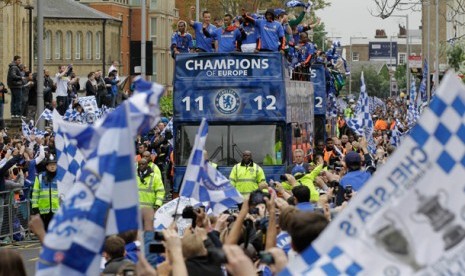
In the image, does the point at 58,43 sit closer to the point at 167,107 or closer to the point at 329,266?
the point at 167,107

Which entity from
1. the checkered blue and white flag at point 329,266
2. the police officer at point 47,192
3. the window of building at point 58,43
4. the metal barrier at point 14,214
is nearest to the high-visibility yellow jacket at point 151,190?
the police officer at point 47,192

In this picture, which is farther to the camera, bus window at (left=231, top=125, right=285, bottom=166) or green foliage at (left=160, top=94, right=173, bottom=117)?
green foliage at (left=160, top=94, right=173, bottom=117)

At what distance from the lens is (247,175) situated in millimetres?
24484

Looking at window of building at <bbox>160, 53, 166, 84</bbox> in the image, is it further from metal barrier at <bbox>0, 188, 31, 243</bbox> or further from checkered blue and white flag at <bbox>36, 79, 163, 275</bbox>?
checkered blue and white flag at <bbox>36, 79, 163, 275</bbox>

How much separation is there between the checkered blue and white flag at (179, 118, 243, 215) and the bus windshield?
1188 centimetres

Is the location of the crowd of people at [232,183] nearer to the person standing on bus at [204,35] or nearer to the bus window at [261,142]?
the person standing on bus at [204,35]

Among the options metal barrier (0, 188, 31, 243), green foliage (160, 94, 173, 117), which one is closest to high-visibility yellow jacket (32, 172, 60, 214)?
metal barrier (0, 188, 31, 243)

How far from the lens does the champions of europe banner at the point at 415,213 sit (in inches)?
257

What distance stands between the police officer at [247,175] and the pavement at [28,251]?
3.08 m

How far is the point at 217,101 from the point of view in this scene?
26.5 meters

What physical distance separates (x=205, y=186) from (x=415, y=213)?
706 cm

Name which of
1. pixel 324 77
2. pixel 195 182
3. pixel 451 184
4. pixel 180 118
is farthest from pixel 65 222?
pixel 324 77

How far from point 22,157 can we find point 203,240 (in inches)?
717

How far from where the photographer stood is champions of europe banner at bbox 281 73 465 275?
21.4 feet
